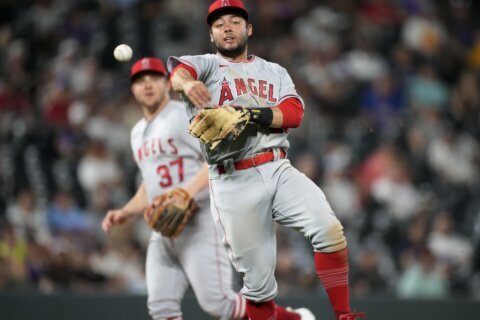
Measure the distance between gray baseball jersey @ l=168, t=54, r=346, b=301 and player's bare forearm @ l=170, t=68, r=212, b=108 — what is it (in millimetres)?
154

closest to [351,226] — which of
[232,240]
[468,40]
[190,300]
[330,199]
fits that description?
[330,199]

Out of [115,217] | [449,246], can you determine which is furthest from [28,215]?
[449,246]

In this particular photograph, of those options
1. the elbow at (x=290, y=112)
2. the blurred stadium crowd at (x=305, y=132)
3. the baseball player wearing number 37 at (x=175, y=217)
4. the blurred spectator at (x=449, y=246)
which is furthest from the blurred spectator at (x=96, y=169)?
the elbow at (x=290, y=112)

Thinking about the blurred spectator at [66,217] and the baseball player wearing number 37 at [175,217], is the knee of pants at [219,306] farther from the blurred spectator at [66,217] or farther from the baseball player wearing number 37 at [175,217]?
the blurred spectator at [66,217]

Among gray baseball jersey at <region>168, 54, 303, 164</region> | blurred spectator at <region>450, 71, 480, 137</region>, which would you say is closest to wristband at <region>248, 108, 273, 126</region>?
gray baseball jersey at <region>168, 54, 303, 164</region>

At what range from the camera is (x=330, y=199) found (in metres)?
9.13

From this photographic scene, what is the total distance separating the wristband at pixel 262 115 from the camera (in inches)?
174

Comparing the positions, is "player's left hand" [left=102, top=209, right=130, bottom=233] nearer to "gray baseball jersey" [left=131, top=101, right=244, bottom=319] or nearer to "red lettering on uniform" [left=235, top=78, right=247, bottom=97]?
"gray baseball jersey" [left=131, top=101, right=244, bottom=319]

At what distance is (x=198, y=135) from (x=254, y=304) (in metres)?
1.01

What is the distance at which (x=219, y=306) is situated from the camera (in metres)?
5.50

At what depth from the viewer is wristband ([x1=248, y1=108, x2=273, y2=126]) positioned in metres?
4.42

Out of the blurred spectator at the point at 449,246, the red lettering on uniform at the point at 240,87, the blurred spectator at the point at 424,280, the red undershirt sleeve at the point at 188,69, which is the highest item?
the red undershirt sleeve at the point at 188,69

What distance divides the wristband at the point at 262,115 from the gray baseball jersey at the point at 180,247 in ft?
3.88

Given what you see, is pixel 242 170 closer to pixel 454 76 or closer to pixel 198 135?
pixel 198 135
